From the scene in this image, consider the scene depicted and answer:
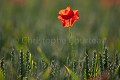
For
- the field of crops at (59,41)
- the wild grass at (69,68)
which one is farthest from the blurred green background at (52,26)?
the wild grass at (69,68)

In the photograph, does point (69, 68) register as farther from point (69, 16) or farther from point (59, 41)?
point (59, 41)

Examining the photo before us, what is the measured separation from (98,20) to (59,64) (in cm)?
110

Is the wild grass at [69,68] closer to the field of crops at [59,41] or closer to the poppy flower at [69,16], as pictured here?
the field of crops at [59,41]

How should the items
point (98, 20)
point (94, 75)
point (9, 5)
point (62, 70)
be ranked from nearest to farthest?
point (94, 75), point (62, 70), point (98, 20), point (9, 5)

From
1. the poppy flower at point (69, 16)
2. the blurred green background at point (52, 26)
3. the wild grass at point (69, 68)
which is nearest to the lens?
the wild grass at point (69, 68)

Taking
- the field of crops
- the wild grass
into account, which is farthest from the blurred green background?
the wild grass

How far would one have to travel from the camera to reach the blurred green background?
6.22ft

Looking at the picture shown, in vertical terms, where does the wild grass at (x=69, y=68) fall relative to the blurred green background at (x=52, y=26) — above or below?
below

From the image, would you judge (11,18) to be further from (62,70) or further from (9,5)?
(62,70)

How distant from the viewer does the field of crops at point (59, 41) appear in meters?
1.58

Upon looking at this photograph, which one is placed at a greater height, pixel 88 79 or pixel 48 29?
pixel 48 29

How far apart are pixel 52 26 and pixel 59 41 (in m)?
0.60

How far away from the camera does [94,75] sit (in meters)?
1.54

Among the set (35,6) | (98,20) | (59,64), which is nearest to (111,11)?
(98,20)
